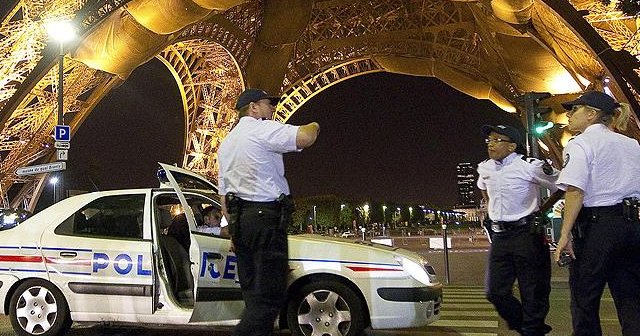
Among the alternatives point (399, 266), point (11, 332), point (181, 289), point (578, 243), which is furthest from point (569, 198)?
point (11, 332)

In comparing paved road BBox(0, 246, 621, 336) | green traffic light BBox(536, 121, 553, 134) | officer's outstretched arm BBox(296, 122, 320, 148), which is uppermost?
green traffic light BBox(536, 121, 553, 134)

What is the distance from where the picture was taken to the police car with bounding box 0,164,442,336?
517 centimetres

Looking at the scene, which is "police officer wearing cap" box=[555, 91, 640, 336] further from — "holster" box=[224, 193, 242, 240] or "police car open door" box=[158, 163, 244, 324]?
"police car open door" box=[158, 163, 244, 324]

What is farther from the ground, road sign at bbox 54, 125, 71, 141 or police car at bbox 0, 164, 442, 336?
road sign at bbox 54, 125, 71, 141

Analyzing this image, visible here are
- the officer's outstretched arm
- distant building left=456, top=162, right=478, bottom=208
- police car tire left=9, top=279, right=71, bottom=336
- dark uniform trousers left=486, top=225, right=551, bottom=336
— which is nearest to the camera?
the officer's outstretched arm

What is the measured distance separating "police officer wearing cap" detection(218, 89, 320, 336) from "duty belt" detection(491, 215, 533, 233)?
176 cm

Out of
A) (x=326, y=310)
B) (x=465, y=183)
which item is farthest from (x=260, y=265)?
(x=465, y=183)

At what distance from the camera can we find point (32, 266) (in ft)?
19.2

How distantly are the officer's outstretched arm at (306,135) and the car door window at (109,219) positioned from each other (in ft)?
8.50

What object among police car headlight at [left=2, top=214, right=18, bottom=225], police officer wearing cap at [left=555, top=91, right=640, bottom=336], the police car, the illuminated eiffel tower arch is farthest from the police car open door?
police car headlight at [left=2, top=214, right=18, bottom=225]

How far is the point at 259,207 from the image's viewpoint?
156 inches

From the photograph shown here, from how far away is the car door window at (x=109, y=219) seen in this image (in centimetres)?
588

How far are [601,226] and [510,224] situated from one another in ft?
3.73

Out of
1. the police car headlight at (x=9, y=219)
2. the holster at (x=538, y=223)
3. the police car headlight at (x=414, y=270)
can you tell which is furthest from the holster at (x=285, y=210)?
the police car headlight at (x=9, y=219)
